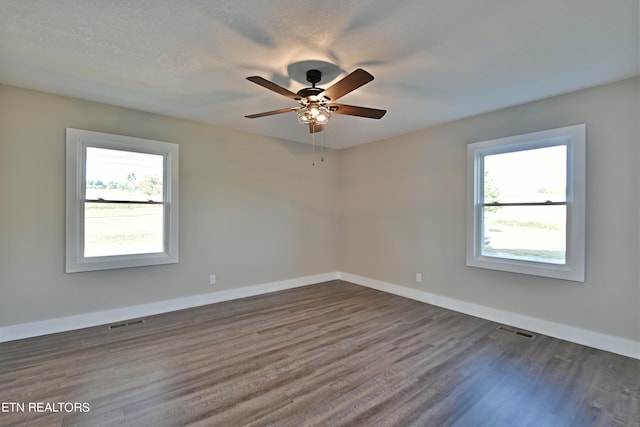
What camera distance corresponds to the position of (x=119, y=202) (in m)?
3.64

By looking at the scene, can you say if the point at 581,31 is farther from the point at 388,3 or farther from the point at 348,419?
the point at 348,419

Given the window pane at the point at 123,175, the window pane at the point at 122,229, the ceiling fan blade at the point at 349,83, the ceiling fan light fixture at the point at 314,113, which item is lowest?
the window pane at the point at 122,229

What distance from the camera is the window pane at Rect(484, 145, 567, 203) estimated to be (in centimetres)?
322

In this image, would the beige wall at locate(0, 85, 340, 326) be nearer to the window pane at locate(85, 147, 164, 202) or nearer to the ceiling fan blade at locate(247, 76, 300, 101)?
the window pane at locate(85, 147, 164, 202)

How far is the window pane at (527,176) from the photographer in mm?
3223

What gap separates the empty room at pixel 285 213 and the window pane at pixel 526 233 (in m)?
0.02

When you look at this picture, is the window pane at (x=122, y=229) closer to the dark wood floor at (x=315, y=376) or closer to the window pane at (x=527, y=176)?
the dark wood floor at (x=315, y=376)

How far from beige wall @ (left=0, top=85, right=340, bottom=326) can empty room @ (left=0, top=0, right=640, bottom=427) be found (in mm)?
26

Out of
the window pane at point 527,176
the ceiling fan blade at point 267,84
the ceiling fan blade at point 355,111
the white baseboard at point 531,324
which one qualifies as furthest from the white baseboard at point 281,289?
the ceiling fan blade at point 267,84

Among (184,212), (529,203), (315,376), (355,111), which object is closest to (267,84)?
(355,111)

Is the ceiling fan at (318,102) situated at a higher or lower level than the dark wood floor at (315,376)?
higher

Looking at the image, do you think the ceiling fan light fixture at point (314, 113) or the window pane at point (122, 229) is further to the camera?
the window pane at point (122, 229)

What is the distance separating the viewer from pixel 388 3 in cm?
180

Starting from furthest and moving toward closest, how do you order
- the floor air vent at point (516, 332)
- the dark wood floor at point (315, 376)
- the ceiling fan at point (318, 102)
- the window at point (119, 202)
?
1. the window at point (119, 202)
2. the floor air vent at point (516, 332)
3. the ceiling fan at point (318, 102)
4. the dark wood floor at point (315, 376)
